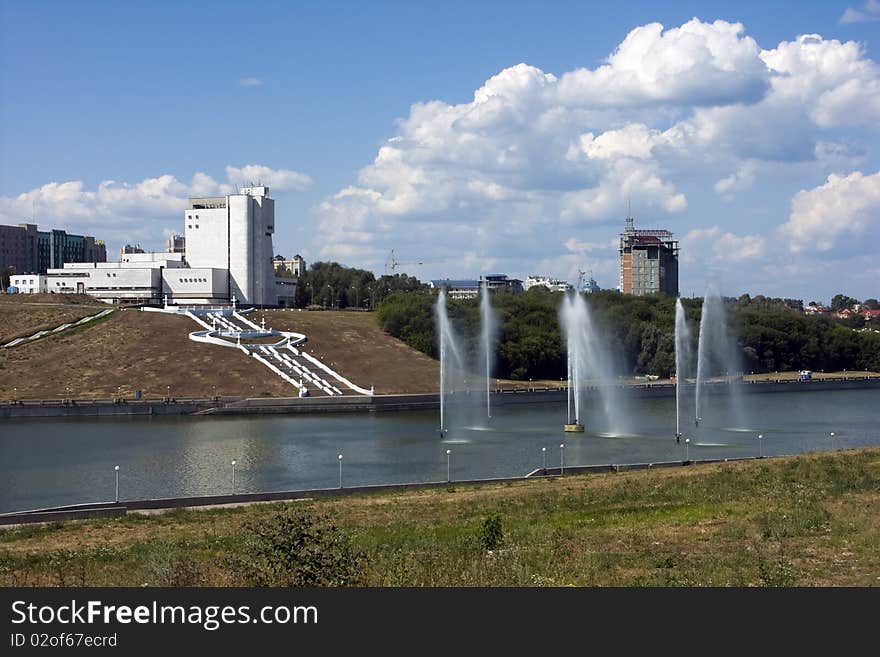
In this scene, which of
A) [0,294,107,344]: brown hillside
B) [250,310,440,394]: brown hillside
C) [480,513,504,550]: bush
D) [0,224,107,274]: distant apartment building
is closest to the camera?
[480,513,504,550]: bush

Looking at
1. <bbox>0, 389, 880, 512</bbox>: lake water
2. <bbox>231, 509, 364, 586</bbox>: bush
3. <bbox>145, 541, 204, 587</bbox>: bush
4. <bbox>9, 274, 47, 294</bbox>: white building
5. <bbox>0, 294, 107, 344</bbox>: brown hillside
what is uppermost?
<bbox>9, 274, 47, 294</bbox>: white building

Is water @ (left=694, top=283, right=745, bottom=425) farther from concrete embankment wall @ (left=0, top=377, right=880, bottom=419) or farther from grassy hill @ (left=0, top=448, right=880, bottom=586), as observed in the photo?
grassy hill @ (left=0, top=448, right=880, bottom=586)

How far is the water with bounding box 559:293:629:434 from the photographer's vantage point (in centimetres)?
6456

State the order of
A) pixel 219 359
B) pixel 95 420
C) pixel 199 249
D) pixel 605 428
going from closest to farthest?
pixel 605 428 < pixel 95 420 < pixel 219 359 < pixel 199 249

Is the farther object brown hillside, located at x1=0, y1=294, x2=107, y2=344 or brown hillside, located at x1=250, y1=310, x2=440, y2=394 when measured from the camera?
brown hillside, located at x1=0, y1=294, x2=107, y2=344

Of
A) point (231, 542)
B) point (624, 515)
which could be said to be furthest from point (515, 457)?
point (231, 542)

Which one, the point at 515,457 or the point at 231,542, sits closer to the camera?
the point at 231,542

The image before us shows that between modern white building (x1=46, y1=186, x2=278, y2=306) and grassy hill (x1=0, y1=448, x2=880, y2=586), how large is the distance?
93032 mm

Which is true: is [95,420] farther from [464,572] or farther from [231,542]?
[464,572]

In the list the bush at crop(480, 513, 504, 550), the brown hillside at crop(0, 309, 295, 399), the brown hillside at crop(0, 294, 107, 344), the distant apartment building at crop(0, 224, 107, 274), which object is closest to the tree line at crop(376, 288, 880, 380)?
the brown hillside at crop(0, 309, 295, 399)

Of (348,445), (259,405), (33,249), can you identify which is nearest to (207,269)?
(259,405)

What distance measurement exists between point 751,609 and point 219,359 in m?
77.6

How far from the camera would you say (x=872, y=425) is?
6141cm

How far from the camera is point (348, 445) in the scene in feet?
164
